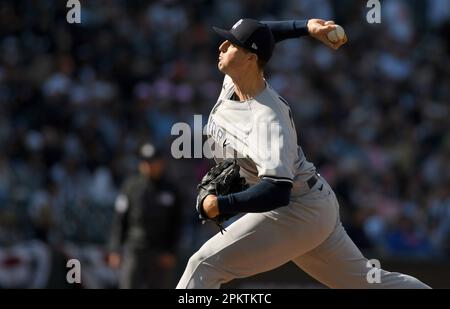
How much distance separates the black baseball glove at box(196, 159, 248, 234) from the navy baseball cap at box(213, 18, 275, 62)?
0.63m

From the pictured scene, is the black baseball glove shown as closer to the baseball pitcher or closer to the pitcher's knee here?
the baseball pitcher

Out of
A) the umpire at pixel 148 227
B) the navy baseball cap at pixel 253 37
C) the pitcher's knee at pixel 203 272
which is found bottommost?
→ the umpire at pixel 148 227

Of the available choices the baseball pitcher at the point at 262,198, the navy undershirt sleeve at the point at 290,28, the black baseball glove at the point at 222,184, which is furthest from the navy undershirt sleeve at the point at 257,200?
the navy undershirt sleeve at the point at 290,28

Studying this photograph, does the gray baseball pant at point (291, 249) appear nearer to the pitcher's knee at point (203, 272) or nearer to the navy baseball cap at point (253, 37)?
the pitcher's knee at point (203, 272)

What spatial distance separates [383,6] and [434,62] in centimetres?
110

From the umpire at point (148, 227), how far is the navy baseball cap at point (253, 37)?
164 inches

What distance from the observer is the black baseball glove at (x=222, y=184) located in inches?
219

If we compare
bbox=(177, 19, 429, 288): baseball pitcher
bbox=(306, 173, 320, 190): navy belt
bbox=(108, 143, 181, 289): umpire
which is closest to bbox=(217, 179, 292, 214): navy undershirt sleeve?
bbox=(177, 19, 429, 288): baseball pitcher

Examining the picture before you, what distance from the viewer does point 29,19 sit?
534 inches

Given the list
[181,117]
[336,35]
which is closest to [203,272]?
[336,35]

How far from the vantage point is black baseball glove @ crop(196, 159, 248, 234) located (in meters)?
5.57

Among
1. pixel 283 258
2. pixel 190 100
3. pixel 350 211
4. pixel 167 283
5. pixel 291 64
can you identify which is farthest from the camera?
pixel 291 64

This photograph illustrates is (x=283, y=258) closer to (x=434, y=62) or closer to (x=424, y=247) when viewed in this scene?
(x=424, y=247)
